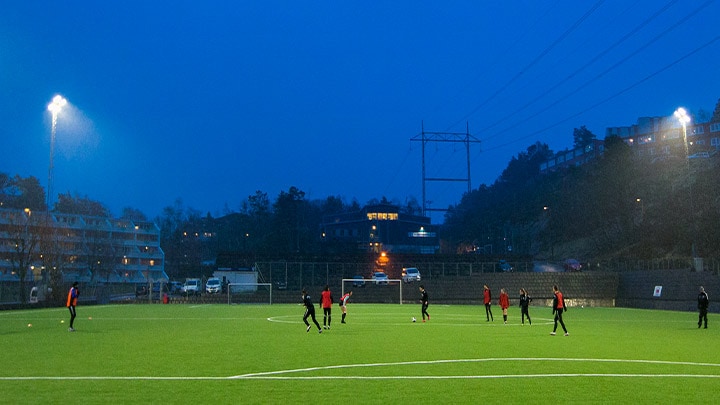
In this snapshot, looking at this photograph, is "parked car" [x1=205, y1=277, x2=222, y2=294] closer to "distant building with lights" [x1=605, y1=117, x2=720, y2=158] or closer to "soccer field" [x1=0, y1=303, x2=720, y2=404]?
"soccer field" [x1=0, y1=303, x2=720, y2=404]

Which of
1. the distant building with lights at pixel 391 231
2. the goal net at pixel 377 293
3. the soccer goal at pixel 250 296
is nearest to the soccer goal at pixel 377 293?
the goal net at pixel 377 293

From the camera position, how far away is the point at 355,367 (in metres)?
16.4

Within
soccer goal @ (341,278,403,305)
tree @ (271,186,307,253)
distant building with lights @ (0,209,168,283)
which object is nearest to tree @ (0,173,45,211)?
distant building with lights @ (0,209,168,283)

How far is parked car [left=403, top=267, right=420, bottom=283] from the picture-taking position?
79312mm

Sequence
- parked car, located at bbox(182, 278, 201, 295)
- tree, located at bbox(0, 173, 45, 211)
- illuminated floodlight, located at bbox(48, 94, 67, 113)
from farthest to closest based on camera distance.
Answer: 1. tree, located at bbox(0, 173, 45, 211)
2. parked car, located at bbox(182, 278, 201, 295)
3. illuminated floodlight, located at bbox(48, 94, 67, 113)

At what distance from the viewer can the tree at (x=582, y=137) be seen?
157500 mm

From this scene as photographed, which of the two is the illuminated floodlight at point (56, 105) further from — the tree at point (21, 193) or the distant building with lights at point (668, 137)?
the distant building with lights at point (668, 137)

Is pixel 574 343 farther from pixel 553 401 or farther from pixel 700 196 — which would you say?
pixel 700 196

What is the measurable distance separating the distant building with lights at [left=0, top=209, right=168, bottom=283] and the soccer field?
155 feet

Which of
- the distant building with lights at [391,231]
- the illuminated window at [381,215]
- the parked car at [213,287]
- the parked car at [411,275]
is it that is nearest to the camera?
the parked car at [213,287]

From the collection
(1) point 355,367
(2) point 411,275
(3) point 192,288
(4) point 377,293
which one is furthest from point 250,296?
(1) point 355,367

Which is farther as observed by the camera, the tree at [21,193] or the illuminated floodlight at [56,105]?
the tree at [21,193]

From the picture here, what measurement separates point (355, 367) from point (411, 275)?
64.2 meters

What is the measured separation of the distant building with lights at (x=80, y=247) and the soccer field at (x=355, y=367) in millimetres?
47362
